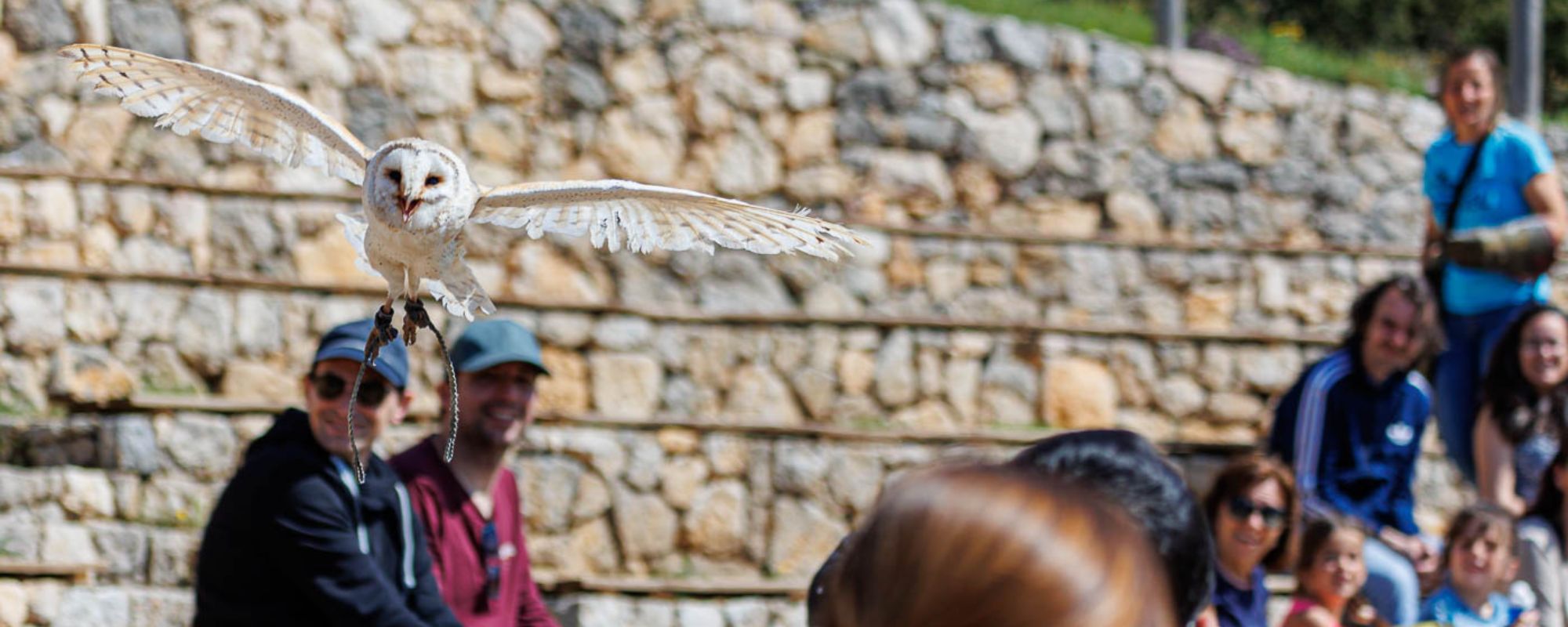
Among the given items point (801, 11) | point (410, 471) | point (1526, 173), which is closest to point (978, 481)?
point (410, 471)

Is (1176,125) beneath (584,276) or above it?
above

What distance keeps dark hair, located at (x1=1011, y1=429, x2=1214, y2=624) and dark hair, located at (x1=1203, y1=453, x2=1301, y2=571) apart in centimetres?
241

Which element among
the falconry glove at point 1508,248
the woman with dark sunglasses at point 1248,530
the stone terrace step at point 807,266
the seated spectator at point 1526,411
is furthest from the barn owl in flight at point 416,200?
the stone terrace step at point 807,266

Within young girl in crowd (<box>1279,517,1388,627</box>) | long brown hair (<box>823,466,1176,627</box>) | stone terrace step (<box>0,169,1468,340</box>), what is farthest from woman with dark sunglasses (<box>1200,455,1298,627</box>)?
stone terrace step (<box>0,169,1468,340</box>)

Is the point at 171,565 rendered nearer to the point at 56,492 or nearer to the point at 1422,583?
the point at 56,492

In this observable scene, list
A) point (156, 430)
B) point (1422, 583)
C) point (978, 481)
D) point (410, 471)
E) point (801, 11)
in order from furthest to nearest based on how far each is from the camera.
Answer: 1. point (801, 11)
2. point (156, 430)
3. point (1422, 583)
4. point (410, 471)
5. point (978, 481)

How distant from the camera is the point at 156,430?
6070 mm

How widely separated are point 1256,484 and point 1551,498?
1543 mm

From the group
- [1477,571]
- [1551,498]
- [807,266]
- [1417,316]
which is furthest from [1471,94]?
[807,266]

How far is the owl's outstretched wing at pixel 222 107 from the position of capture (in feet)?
8.58

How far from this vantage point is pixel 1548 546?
5426 mm

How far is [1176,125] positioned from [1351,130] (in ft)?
3.61

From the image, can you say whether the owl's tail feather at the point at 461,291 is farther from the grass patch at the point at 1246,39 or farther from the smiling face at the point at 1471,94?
the grass patch at the point at 1246,39

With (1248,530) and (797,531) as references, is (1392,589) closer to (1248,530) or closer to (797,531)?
(1248,530)
